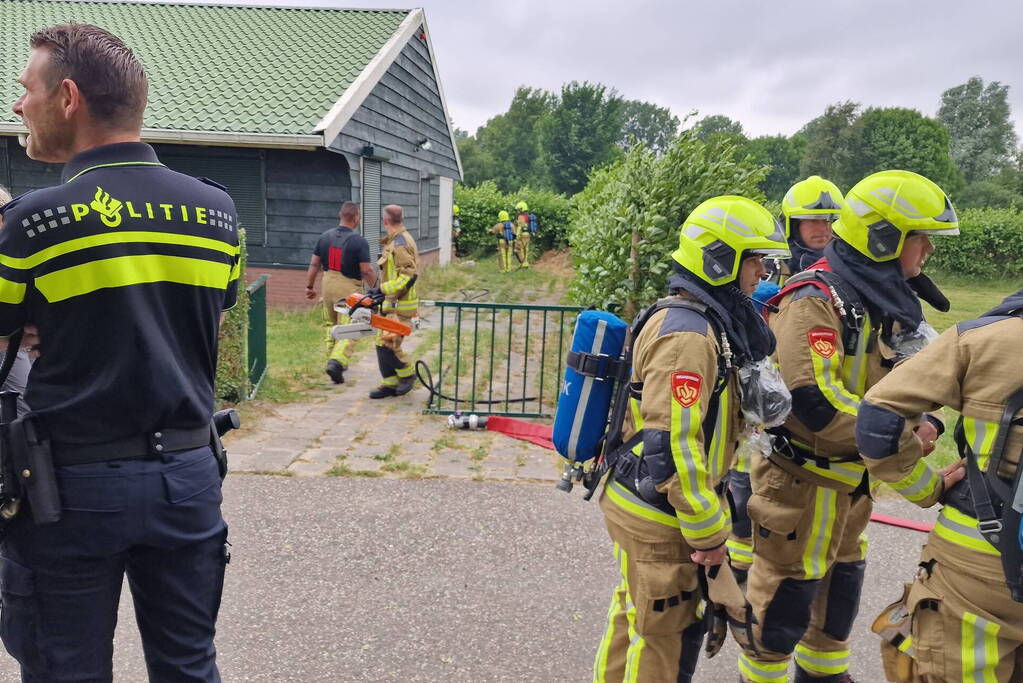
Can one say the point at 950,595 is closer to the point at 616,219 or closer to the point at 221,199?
the point at 221,199

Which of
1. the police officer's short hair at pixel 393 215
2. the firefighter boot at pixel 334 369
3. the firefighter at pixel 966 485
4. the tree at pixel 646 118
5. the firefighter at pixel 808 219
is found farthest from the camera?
the tree at pixel 646 118

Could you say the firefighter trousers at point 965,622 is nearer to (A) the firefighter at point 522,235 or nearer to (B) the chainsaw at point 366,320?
(B) the chainsaw at point 366,320

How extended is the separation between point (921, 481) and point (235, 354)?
20.1 ft

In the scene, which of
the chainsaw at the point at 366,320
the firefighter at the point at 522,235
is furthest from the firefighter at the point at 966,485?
the firefighter at the point at 522,235

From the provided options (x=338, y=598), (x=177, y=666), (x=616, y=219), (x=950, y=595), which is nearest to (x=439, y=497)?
(x=338, y=598)

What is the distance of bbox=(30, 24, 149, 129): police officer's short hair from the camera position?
2.02m

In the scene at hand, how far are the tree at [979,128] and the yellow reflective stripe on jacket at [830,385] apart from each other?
6234 cm

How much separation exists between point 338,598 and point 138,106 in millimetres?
2716

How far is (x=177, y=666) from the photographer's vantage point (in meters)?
2.21

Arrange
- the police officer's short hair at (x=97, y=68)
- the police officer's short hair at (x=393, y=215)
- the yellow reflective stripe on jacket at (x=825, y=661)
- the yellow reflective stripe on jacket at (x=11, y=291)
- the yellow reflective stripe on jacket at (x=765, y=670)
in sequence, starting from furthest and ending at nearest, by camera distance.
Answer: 1. the police officer's short hair at (x=393, y=215)
2. the yellow reflective stripe on jacket at (x=825, y=661)
3. the yellow reflective stripe on jacket at (x=765, y=670)
4. the police officer's short hair at (x=97, y=68)
5. the yellow reflective stripe on jacket at (x=11, y=291)

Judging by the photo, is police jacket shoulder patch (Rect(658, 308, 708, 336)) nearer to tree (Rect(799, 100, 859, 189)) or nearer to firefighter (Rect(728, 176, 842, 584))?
firefighter (Rect(728, 176, 842, 584))

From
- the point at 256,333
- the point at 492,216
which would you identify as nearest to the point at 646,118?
the point at 492,216

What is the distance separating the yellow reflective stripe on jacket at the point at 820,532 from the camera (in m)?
3.11

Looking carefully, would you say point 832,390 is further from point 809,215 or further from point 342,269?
point 342,269
